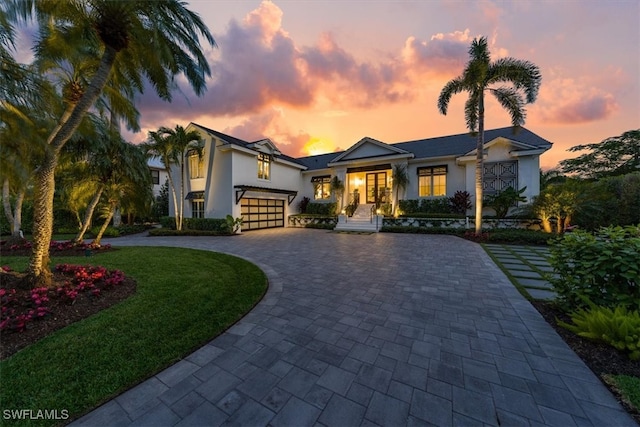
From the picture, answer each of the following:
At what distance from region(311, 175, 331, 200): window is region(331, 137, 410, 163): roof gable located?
104 inches

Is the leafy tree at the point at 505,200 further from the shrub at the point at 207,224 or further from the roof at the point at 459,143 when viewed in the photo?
the shrub at the point at 207,224

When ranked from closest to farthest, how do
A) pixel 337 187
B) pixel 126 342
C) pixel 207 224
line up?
pixel 126 342 < pixel 207 224 < pixel 337 187

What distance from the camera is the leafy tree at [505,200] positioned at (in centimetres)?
1332

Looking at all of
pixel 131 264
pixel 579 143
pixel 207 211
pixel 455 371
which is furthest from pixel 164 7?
pixel 579 143

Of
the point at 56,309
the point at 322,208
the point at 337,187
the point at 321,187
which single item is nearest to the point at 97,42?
the point at 56,309

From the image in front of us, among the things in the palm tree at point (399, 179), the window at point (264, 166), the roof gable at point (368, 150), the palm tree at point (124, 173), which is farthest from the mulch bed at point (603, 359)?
the window at point (264, 166)

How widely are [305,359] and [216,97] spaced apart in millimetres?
12667

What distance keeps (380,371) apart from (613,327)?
111 inches

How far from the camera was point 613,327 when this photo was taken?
8.74 ft

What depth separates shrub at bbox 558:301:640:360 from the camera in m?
2.51

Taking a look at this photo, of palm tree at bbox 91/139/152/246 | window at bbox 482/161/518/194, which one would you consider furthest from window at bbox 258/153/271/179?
window at bbox 482/161/518/194

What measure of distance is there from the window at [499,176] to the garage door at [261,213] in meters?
14.9

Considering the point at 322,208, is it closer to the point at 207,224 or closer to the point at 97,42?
the point at 207,224

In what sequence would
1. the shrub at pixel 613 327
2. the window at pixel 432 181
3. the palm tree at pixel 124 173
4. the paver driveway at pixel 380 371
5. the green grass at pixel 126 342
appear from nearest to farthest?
the paver driveway at pixel 380 371 → the green grass at pixel 126 342 → the shrub at pixel 613 327 → the palm tree at pixel 124 173 → the window at pixel 432 181
